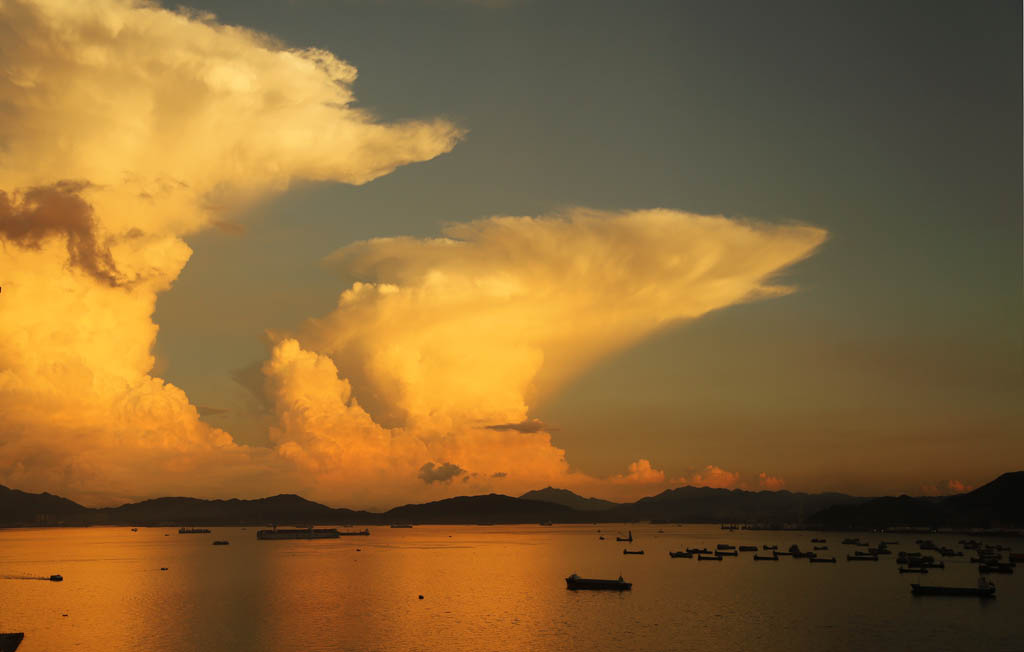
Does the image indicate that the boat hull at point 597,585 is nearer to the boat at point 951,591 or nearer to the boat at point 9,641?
the boat at point 951,591

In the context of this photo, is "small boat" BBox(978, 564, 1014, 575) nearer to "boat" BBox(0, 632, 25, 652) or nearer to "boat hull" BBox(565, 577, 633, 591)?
"boat hull" BBox(565, 577, 633, 591)

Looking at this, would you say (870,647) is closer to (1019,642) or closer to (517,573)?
(1019,642)

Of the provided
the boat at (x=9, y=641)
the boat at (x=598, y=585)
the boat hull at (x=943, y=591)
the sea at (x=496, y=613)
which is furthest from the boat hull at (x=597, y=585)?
the boat at (x=9, y=641)

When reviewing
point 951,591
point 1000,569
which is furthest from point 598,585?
point 1000,569

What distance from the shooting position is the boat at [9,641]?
81.0 meters

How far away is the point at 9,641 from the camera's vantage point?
A: 82875 mm

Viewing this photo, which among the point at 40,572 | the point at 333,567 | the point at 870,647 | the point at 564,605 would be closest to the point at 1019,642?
the point at 870,647

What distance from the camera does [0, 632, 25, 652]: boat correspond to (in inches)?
3189

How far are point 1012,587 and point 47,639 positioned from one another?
481ft

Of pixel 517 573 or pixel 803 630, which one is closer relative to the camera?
pixel 803 630

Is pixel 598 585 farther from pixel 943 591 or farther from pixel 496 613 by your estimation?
pixel 943 591

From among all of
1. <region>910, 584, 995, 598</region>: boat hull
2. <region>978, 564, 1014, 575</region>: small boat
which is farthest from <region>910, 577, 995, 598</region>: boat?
<region>978, 564, 1014, 575</region>: small boat

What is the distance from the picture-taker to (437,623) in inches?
4060

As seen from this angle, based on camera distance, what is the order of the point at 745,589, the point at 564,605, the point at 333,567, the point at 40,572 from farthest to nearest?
the point at 333,567 → the point at 40,572 → the point at 745,589 → the point at 564,605
